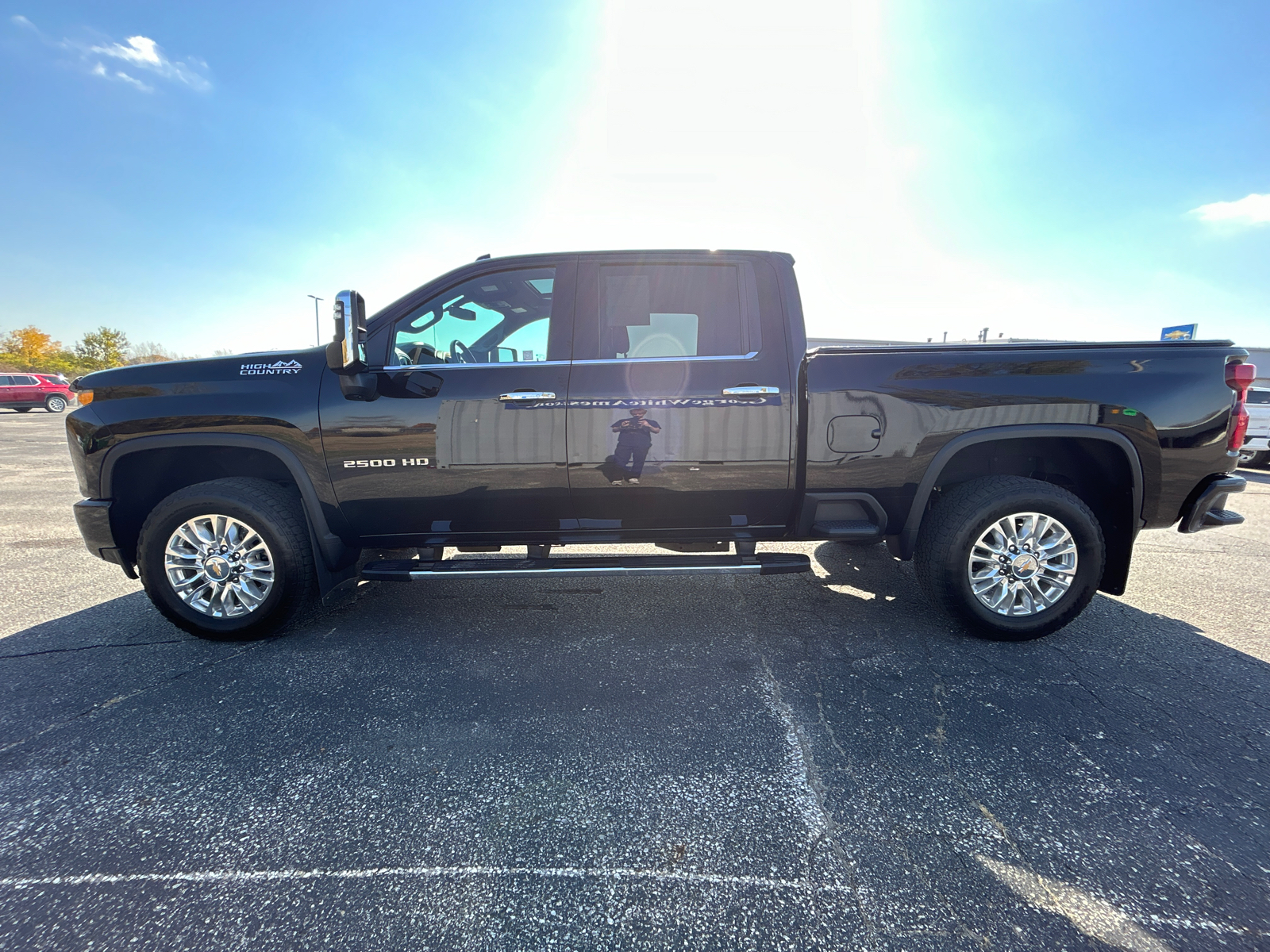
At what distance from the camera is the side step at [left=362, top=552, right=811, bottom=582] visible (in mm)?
3068

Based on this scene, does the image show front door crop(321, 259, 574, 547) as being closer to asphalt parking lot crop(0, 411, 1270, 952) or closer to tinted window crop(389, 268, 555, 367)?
tinted window crop(389, 268, 555, 367)

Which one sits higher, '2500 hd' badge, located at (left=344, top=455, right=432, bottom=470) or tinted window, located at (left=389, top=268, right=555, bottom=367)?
tinted window, located at (left=389, top=268, right=555, bottom=367)

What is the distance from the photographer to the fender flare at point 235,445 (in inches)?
121

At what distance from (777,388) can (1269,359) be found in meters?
45.8

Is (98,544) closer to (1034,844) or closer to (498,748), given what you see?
(498,748)

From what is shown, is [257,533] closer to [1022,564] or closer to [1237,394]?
[1022,564]

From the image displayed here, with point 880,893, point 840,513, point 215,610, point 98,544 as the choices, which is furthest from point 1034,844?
point 98,544

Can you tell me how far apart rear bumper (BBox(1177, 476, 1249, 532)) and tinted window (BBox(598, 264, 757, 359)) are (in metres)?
2.63

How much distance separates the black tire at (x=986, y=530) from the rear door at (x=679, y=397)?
34.8 inches

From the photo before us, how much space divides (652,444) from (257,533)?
7.28ft

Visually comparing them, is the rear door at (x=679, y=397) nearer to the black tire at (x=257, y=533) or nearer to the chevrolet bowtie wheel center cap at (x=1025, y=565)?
the chevrolet bowtie wheel center cap at (x=1025, y=565)

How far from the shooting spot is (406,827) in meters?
1.84

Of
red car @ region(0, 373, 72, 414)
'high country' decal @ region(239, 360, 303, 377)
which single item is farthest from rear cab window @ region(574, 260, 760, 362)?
red car @ region(0, 373, 72, 414)

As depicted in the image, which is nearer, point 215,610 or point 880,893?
point 880,893
